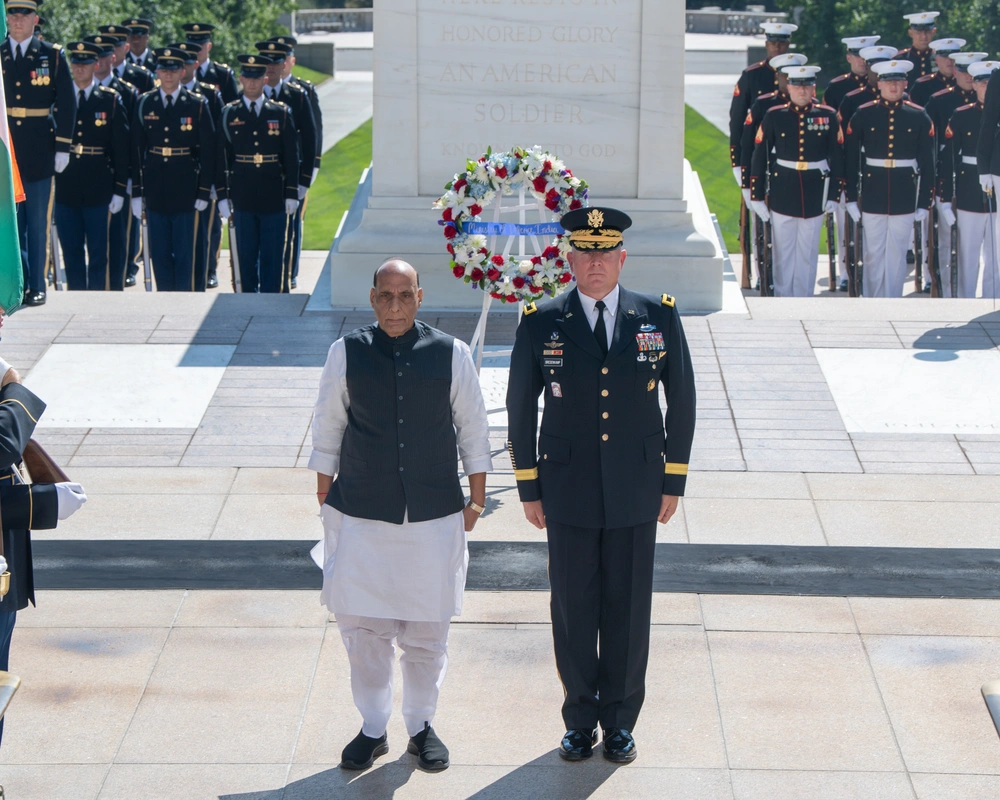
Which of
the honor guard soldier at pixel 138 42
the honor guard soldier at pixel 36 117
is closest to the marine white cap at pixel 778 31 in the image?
the honor guard soldier at pixel 138 42

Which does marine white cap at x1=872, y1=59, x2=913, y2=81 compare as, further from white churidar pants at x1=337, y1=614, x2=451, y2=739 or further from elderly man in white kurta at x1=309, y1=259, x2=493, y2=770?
white churidar pants at x1=337, y1=614, x2=451, y2=739

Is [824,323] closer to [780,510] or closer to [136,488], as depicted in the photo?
[780,510]

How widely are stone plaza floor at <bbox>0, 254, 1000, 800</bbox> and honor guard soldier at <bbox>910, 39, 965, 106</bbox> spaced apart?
455 cm

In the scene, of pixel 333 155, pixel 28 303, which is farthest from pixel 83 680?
pixel 333 155

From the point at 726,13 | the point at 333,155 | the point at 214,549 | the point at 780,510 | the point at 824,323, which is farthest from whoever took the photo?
the point at 726,13

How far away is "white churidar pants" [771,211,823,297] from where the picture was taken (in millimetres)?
11734

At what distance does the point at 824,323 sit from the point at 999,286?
9.98 feet

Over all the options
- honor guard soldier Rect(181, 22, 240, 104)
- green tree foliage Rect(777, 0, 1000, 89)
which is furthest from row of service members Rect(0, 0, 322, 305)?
green tree foliage Rect(777, 0, 1000, 89)

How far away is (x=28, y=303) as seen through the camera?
980cm

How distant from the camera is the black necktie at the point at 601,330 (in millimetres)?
4508

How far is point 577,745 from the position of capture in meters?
4.55

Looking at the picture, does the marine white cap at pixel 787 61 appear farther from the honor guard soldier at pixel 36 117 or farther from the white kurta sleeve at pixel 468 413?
the white kurta sleeve at pixel 468 413

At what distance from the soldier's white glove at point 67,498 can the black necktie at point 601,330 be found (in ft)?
5.16

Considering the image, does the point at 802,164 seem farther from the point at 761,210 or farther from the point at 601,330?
the point at 601,330
